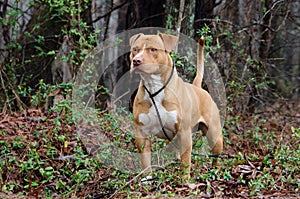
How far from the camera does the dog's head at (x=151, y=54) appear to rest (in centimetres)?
489

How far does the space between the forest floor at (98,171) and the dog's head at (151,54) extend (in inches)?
43.6

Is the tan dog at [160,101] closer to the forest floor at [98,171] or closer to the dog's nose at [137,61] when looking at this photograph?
the dog's nose at [137,61]

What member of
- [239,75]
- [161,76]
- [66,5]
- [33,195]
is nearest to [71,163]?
[33,195]

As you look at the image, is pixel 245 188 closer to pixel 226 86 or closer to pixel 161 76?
pixel 161 76

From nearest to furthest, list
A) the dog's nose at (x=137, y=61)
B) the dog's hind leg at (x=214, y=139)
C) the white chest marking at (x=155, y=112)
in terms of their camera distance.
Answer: the dog's nose at (x=137, y=61)
the white chest marking at (x=155, y=112)
the dog's hind leg at (x=214, y=139)

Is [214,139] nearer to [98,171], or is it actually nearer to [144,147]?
[144,147]

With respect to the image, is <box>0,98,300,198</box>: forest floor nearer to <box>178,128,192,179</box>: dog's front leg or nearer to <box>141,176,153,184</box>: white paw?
<box>141,176,153,184</box>: white paw

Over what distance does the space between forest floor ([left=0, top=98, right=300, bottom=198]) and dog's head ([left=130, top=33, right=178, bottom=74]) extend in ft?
3.64

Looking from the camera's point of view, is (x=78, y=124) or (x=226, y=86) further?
(x=226, y=86)

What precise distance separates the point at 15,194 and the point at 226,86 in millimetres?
4376

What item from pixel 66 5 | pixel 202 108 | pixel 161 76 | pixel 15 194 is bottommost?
pixel 15 194

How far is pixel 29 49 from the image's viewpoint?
9164 mm

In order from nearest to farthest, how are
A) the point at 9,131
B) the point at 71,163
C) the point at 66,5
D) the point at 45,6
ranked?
the point at 71,163
the point at 9,131
the point at 66,5
the point at 45,6

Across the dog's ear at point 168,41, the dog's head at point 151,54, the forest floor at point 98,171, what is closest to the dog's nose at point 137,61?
the dog's head at point 151,54
